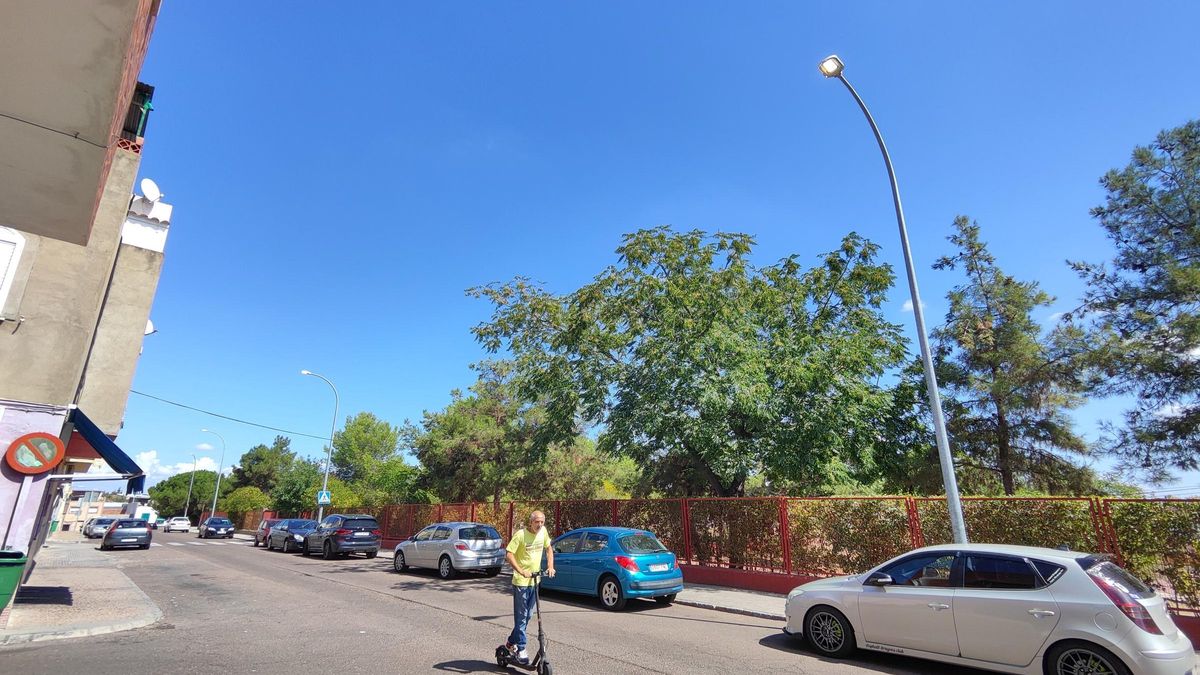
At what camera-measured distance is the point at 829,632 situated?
288 inches

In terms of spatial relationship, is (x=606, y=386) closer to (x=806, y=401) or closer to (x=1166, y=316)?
(x=806, y=401)

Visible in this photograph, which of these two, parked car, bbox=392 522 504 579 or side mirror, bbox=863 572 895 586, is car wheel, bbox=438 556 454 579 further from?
side mirror, bbox=863 572 895 586

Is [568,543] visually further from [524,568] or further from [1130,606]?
[1130,606]

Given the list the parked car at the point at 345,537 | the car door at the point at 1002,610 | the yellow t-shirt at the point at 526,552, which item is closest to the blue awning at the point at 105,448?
the yellow t-shirt at the point at 526,552

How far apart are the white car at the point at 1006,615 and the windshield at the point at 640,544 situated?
411cm

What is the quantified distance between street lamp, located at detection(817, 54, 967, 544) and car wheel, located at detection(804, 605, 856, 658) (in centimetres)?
255

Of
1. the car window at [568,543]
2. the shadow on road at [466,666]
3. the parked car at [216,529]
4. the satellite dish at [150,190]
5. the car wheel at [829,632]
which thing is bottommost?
the parked car at [216,529]

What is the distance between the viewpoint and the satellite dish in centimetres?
1502

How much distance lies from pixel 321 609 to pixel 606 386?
9490mm

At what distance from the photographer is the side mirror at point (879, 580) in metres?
6.92

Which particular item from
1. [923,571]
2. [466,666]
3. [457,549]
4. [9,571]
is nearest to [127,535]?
[457,549]

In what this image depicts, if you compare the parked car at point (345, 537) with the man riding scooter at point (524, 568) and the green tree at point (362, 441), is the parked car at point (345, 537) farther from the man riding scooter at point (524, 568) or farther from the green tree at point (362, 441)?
the green tree at point (362, 441)

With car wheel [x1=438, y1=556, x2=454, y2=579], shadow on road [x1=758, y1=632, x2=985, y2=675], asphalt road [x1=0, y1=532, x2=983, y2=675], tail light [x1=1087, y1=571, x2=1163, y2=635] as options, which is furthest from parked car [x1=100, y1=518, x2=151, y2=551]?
tail light [x1=1087, y1=571, x2=1163, y2=635]

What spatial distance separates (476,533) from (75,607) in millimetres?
8584
